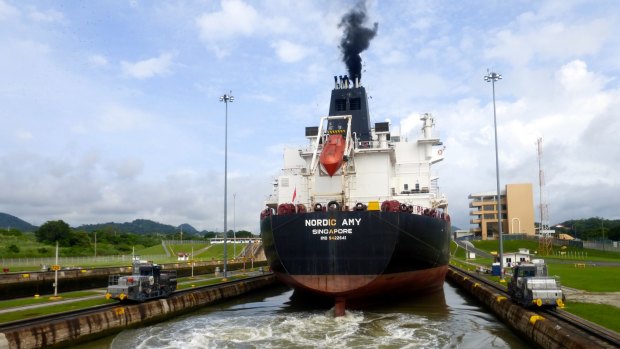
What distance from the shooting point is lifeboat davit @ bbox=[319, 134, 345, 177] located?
81.1ft

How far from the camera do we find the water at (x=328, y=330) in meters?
17.1

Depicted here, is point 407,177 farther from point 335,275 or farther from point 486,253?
point 486,253

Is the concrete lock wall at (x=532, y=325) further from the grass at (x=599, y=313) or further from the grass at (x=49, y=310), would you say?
the grass at (x=49, y=310)

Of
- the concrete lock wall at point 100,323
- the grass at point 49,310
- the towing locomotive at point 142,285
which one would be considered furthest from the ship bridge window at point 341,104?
the grass at point 49,310

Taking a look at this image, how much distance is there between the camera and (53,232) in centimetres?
9162

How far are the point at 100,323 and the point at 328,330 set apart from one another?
8607 millimetres

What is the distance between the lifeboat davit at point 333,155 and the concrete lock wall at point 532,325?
9869mm

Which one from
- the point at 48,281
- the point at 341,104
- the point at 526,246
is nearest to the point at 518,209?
the point at 526,246

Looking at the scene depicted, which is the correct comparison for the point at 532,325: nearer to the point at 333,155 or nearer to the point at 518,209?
the point at 333,155

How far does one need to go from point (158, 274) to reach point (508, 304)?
52.6 ft

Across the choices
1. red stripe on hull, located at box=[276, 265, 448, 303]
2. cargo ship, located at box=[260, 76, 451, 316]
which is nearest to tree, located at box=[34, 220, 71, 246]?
cargo ship, located at box=[260, 76, 451, 316]

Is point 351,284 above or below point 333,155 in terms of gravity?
below

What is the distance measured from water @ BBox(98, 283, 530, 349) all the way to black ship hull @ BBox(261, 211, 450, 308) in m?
1.47

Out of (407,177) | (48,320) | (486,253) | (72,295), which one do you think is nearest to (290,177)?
(407,177)
